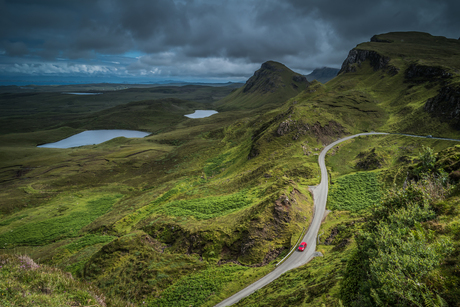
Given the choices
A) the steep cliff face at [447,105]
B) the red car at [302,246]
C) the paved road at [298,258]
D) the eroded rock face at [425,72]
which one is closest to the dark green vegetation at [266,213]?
the steep cliff face at [447,105]

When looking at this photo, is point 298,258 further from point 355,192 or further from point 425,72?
point 425,72

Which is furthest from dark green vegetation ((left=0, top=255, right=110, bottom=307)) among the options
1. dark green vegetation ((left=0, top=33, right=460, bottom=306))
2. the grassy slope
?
the grassy slope

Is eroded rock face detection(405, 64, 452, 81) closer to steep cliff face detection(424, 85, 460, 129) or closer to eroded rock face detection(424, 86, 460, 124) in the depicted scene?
eroded rock face detection(424, 86, 460, 124)

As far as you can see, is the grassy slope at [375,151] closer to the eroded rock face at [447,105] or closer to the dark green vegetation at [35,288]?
the eroded rock face at [447,105]

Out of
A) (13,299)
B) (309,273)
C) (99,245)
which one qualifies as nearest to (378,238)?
(309,273)

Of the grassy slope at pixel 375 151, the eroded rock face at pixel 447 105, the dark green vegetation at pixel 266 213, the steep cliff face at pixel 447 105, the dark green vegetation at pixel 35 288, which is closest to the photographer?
the dark green vegetation at pixel 35 288

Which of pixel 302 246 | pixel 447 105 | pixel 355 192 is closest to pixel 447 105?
pixel 447 105
